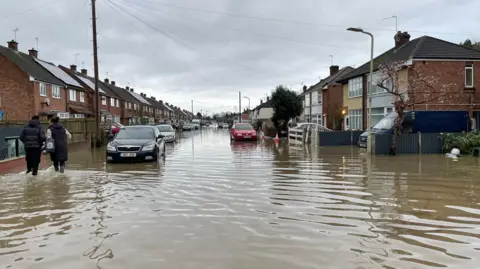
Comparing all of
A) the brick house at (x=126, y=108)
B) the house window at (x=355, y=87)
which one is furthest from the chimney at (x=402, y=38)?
the brick house at (x=126, y=108)

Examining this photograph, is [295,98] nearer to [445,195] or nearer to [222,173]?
[222,173]

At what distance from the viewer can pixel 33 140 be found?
1090cm

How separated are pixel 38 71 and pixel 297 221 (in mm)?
35774

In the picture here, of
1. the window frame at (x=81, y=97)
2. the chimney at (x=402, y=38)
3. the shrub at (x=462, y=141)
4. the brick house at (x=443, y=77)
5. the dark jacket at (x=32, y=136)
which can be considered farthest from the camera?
the window frame at (x=81, y=97)

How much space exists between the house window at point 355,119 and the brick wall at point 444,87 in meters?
7.57

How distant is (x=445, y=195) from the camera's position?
26.9 ft

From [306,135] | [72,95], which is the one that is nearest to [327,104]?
[306,135]

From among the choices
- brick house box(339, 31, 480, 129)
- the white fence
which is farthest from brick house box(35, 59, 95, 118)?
brick house box(339, 31, 480, 129)

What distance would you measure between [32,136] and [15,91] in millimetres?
25268

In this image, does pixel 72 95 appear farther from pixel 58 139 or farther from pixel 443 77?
pixel 443 77

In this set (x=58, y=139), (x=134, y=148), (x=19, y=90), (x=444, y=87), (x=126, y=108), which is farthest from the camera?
(x=126, y=108)

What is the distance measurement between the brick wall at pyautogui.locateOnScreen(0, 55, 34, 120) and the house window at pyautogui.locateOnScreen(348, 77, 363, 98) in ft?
88.6

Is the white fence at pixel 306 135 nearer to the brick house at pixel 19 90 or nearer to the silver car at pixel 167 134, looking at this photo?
the silver car at pixel 167 134

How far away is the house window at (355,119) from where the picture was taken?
1294 inches
